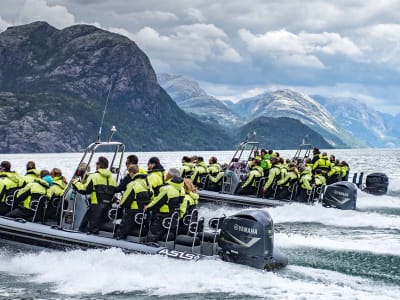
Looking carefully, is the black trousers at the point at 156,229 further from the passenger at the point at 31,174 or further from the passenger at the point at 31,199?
the passenger at the point at 31,174

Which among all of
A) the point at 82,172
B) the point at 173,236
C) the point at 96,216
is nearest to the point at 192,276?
the point at 173,236

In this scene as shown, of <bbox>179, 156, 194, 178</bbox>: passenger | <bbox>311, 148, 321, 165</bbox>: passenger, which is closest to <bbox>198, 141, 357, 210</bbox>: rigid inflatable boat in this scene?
<bbox>179, 156, 194, 178</bbox>: passenger

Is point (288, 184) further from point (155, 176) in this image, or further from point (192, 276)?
point (192, 276)

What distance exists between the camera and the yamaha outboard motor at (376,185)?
2647 centimetres

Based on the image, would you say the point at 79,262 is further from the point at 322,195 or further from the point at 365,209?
the point at 365,209

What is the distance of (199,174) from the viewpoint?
2144cm

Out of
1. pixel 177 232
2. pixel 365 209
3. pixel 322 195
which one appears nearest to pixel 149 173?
pixel 177 232

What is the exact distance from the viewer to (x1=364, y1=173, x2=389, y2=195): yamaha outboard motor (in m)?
26.5

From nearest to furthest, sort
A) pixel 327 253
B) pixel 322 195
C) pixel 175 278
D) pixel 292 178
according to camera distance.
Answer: pixel 175 278 < pixel 327 253 < pixel 292 178 < pixel 322 195

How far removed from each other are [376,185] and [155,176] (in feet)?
60.2

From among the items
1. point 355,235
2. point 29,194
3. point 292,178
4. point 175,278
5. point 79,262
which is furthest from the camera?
point 292,178

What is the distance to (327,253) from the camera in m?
12.7

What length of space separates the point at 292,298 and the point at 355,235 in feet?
25.4

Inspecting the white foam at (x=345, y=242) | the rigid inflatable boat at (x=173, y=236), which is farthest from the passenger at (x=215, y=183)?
the rigid inflatable boat at (x=173, y=236)
